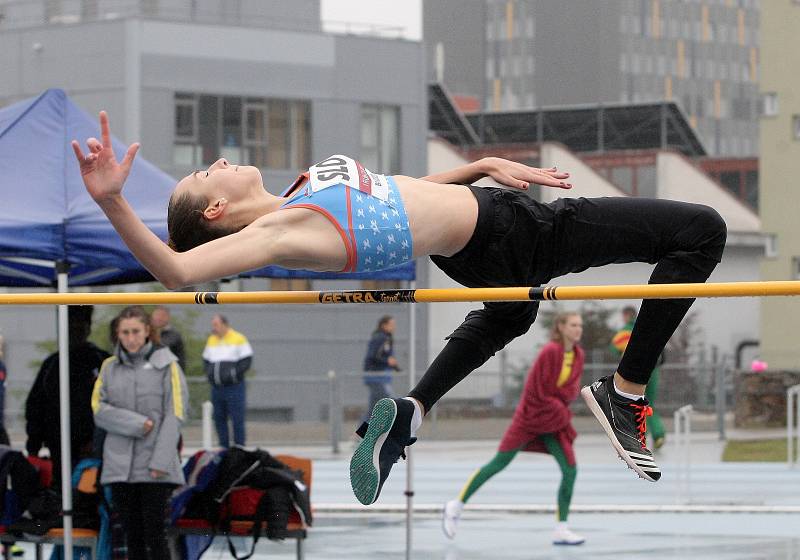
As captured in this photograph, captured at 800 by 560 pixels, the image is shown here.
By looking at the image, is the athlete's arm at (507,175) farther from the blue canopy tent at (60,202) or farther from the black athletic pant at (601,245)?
the blue canopy tent at (60,202)

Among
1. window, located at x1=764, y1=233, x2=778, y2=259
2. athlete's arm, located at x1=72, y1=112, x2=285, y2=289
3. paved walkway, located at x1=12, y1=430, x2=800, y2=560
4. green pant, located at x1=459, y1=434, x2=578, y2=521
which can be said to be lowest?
paved walkway, located at x1=12, y1=430, x2=800, y2=560

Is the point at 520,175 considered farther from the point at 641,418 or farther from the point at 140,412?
the point at 140,412

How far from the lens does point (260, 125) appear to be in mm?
34219

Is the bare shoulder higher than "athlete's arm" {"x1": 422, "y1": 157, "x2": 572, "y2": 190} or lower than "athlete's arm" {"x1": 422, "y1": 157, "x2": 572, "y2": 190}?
lower

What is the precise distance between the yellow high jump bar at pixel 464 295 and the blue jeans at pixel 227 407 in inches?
398

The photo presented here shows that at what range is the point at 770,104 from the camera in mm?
37312

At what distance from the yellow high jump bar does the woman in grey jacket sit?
2.68m

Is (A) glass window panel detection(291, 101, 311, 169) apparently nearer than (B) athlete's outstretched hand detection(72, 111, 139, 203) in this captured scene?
No

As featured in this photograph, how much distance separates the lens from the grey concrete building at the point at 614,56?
4688 inches

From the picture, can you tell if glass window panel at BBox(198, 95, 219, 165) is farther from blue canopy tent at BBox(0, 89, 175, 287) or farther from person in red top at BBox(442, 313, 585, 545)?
blue canopy tent at BBox(0, 89, 175, 287)

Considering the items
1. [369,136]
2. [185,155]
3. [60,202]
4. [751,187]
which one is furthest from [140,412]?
[751,187]

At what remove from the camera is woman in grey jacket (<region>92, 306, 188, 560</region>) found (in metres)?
8.70

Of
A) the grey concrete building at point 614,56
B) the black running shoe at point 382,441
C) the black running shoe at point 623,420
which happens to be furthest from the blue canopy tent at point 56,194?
the grey concrete building at point 614,56

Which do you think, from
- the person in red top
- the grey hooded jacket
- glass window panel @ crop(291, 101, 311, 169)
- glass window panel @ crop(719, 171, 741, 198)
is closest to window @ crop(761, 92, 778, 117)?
glass window panel @ crop(291, 101, 311, 169)
